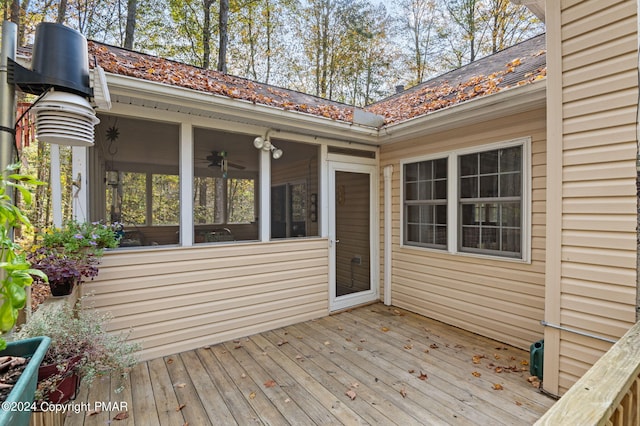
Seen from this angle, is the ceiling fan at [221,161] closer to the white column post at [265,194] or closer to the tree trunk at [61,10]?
the white column post at [265,194]

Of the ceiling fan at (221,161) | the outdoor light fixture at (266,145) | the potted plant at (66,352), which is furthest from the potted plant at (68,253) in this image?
the ceiling fan at (221,161)

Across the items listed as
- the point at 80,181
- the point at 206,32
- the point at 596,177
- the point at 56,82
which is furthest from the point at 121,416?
the point at 206,32

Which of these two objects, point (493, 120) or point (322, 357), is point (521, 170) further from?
point (322, 357)

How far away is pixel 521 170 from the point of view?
3275 millimetres

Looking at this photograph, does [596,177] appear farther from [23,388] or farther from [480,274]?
[23,388]

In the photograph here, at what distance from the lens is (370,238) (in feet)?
16.0

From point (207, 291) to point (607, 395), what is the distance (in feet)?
10.8

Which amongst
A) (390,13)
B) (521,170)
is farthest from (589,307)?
(390,13)

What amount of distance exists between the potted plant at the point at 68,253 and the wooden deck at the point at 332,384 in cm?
101

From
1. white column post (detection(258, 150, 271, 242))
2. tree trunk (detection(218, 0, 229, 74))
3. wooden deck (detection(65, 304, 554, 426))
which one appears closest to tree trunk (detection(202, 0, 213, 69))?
tree trunk (detection(218, 0, 229, 74))

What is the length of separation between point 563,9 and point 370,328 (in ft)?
12.0

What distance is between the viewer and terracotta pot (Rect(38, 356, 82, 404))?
4.85 ft

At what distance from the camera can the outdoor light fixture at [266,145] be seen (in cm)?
371

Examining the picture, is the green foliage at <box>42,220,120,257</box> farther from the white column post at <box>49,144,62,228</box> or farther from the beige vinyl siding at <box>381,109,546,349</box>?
the beige vinyl siding at <box>381,109,546,349</box>
